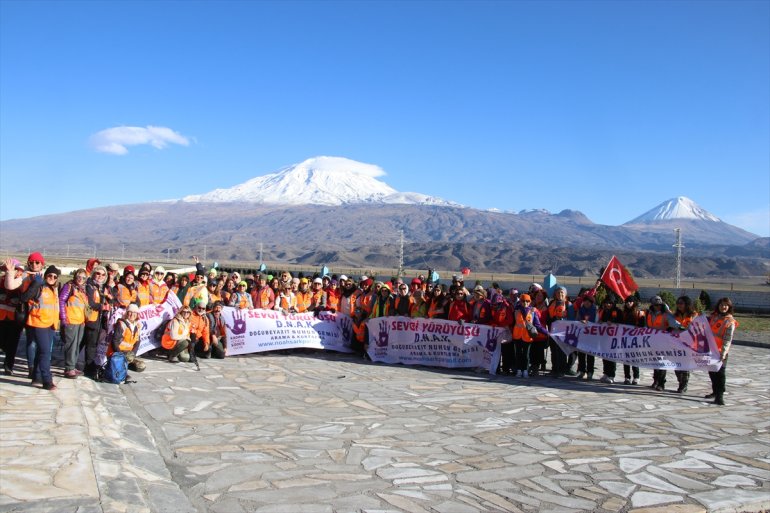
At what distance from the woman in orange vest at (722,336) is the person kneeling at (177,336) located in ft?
28.2

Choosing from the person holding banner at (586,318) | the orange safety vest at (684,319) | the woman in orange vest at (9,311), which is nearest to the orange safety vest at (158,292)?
the woman in orange vest at (9,311)

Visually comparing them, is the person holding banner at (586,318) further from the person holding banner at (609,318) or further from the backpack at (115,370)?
the backpack at (115,370)

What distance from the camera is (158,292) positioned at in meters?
12.5

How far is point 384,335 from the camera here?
13922mm

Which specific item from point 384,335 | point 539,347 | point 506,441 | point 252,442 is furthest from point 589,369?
point 252,442

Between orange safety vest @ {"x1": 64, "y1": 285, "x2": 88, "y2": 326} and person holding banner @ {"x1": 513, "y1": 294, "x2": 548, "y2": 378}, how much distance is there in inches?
280

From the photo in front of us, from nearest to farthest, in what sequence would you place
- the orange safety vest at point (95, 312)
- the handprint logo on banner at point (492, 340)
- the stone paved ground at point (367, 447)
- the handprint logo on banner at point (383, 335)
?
the stone paved ground at point (367, 447), the orange safety vest at point (95, 312), the handprint logo on banner at point (492, 340), the handprint logo on banner at point (383, 335)

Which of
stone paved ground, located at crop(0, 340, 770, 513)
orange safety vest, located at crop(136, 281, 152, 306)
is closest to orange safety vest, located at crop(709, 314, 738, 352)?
stone paved ground, located at crop(0, 340, 770, 513)

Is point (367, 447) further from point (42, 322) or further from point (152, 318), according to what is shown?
point (152, 318)

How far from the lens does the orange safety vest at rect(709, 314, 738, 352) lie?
1051 centimetres

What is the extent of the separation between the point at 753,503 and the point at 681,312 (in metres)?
6.70

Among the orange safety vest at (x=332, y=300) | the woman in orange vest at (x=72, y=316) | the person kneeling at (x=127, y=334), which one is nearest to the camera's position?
the woman in orange vest at (x=72, y=316)

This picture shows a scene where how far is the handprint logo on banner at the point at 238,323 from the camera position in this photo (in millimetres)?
13125

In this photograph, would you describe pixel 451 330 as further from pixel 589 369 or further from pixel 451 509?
pixel 451 509
